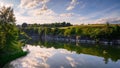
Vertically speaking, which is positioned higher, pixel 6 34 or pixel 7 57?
pixel 6 34

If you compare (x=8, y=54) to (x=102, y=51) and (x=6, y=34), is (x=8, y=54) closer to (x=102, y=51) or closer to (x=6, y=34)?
(x=6, y=34)

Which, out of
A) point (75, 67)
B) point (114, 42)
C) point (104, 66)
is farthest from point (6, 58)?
point (114, 42)

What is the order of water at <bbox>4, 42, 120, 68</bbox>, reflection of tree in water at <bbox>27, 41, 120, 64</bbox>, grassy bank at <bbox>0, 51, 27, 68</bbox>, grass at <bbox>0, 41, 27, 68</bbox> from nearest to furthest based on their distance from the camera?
grassy bank at <bbox>0, 51, 27, 68</bbox>, water at <bbox>4, 42, 120, 68</bbox>, grass at <bbox>0, 41, 27, 68</bbox>, reflection of tree in water at <bbox>27, 41, 120, 64</bbox>

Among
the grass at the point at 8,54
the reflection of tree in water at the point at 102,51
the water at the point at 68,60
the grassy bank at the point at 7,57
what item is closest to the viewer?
the grassy bank at the point at 7,57

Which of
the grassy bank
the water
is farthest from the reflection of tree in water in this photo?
the grassy bank

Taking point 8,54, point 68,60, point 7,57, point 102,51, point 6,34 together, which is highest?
point 6,34

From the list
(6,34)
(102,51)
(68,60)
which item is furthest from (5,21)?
(102,51)

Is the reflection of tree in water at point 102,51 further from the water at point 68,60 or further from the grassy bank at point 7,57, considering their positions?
the grassy bank at point 7,57

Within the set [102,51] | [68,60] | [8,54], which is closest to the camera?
[8,54]

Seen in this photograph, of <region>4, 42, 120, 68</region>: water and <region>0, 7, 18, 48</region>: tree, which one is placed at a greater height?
<region>0, 7, 18, 48</region>: tree

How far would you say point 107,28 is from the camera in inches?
6599

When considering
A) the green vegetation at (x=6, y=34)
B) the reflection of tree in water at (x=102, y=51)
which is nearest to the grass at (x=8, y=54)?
the green vegetation at (x=6, y=34)

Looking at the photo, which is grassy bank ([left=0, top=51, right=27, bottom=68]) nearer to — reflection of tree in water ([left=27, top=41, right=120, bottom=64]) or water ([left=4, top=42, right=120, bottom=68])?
water ([left=4, top=42, right=120, bottom=68])

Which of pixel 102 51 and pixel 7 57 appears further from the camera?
pixel 102 51
